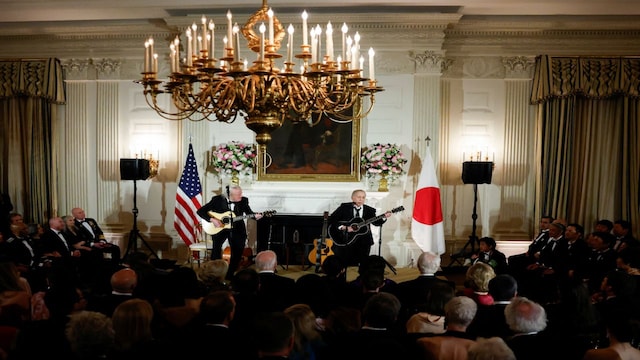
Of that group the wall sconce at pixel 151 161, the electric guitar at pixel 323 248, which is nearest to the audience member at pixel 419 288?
the electric guitar at pixel 323 248

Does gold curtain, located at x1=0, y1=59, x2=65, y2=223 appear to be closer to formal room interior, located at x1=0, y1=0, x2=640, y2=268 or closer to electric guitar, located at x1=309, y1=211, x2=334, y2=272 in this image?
formal room interior, located at x1=0, y1=0, x2=640, y2=268

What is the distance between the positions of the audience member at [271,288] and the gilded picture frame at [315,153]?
189 inches

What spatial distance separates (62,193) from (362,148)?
18.6ft

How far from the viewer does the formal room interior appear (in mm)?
9344

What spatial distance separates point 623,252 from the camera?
588 cm

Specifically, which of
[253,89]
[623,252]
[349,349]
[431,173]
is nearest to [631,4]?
[431,173]

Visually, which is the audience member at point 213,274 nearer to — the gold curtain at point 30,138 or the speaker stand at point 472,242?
the speaker stand at point 472,242

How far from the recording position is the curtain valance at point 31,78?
10.1 meters

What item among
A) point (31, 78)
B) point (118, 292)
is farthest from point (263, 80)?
point (31, 78)

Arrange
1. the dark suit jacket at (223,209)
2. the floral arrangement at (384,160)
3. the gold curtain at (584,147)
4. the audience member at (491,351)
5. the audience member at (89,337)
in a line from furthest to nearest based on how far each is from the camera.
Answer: the gold curtain at (584,147) < the floral arrangement at (384,160) < the dark suit jacket at (223,209) < the audience member at (89,337) < the audience member at (491,351)

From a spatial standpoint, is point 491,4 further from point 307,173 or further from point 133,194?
point 133,194

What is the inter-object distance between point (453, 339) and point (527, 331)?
0.47 m

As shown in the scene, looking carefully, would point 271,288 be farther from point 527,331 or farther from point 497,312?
point 527,331

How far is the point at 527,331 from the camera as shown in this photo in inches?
132
